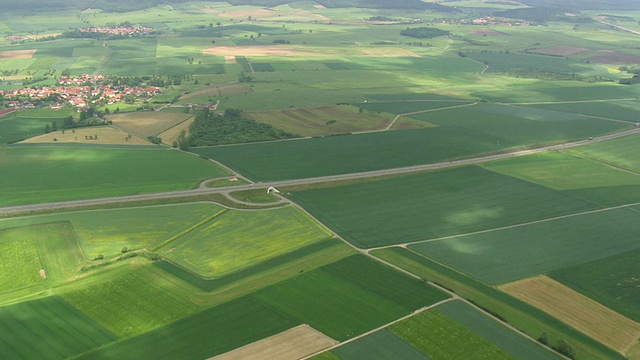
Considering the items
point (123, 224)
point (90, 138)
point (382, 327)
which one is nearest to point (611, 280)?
point (382, 327)

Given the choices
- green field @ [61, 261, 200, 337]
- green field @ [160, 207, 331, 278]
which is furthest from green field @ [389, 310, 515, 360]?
green field @ [61, 261, 200, 337]

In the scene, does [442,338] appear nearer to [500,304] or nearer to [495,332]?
[495,332]

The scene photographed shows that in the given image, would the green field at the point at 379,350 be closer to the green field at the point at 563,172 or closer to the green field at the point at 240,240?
the green field at the point at 240,240

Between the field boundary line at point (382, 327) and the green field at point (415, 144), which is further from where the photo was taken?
the green field at point (415, 144)

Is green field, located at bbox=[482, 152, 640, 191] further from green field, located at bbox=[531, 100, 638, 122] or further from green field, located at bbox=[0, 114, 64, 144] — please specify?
green field, located at bbox=[0, 114, 64, 144]

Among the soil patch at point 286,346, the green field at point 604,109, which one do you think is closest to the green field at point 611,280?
the soil patch at point 286,346

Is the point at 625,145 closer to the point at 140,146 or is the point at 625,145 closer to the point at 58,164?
the point at 140,146

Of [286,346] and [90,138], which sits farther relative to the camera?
[90,138]
